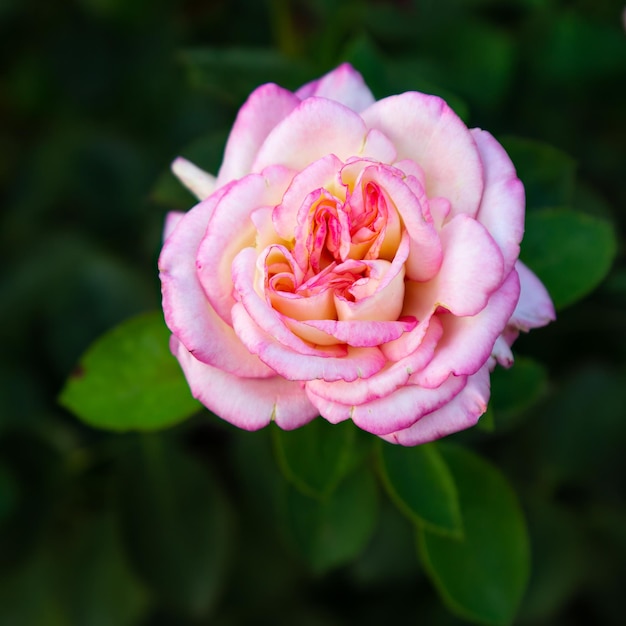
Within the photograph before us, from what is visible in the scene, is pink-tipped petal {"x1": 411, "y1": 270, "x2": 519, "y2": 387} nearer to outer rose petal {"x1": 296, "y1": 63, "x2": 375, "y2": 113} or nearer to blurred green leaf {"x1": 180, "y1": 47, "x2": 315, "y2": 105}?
outer rose petal {"x1": 296, "y1": 63, "x2": 375, "y2": 113}

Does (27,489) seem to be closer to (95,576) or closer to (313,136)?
(95,576)

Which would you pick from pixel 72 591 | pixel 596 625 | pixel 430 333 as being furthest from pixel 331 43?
pixel 596 625

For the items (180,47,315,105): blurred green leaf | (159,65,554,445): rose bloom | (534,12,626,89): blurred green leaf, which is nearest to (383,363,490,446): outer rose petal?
(159,65,554,445): rose bloom

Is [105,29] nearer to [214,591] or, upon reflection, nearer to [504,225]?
[214,591]

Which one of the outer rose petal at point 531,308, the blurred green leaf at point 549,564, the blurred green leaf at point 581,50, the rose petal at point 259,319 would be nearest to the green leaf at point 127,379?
the rose petal at point 259,319

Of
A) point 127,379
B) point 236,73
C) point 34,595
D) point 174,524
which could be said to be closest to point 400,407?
point 127,379

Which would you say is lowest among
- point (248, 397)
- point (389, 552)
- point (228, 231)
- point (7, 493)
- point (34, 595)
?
point (34, 595)
